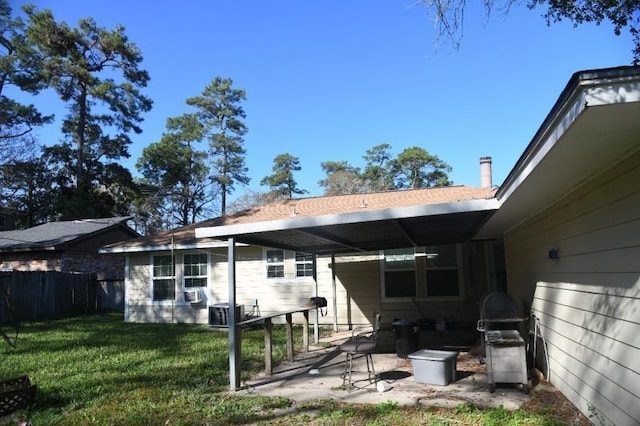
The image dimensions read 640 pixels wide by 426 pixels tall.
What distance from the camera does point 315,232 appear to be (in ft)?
21.8

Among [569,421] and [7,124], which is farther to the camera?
[7,124]

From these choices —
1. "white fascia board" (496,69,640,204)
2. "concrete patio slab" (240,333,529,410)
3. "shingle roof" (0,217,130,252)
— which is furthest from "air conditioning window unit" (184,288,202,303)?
"white fascia board" (496,69,640,204)

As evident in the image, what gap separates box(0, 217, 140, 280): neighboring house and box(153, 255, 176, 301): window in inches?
Answer: 173

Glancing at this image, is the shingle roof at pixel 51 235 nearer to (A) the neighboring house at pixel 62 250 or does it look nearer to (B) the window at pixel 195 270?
(A) the neighboring house at pixel 62 250

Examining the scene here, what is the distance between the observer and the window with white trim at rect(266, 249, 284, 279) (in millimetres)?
12422

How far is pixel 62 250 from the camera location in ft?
59.5

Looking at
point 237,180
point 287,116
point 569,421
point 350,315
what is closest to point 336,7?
point 350,315

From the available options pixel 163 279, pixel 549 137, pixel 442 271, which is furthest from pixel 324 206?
pixel 549 137

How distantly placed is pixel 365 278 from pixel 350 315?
1.00 m

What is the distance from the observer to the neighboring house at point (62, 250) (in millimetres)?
18328

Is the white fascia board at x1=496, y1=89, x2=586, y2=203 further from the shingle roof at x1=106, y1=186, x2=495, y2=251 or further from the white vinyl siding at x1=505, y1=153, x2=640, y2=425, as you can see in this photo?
the shingle roof at x1=106, y1=186, x2=495, y2=251

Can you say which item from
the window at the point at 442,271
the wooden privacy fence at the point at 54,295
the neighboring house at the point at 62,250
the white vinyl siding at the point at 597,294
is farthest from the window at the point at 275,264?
the neighboring house at the point at 62,250

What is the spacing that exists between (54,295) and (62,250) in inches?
135

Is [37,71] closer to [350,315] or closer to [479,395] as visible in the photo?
[350,315]
